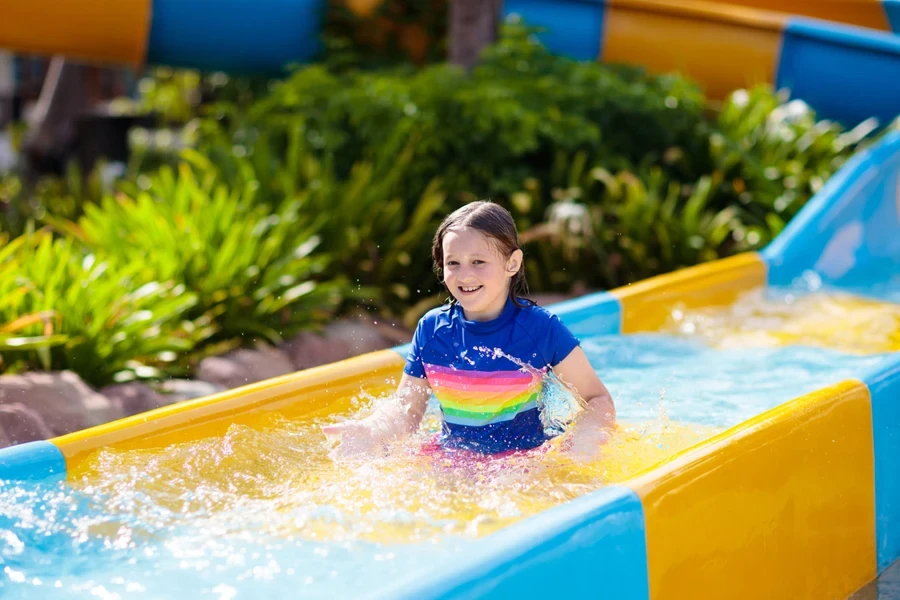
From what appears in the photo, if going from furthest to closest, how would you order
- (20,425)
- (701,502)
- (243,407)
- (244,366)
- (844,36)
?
(844,36) < (244,366) < (20,425) < (243,407) < (701,502)

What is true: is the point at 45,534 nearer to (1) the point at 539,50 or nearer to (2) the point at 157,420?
(2) the point at 157,420

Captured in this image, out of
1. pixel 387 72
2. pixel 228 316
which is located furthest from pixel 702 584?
pixel 387 72

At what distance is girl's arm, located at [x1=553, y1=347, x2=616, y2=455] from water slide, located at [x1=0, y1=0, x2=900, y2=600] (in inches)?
3.5

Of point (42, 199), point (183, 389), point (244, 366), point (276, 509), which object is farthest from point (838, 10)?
point (276, 509)

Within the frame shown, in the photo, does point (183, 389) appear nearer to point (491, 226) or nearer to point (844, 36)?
point (491, 226)

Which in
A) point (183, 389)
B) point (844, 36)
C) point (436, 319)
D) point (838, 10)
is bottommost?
point (183, 389)

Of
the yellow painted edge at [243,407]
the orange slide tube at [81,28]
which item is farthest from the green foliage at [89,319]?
the orange slide tube at [81,28]

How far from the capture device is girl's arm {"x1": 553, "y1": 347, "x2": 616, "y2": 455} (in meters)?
2.67

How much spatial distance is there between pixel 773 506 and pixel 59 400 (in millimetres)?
2320

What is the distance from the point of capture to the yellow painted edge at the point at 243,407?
2746mm

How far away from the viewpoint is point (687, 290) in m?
4.48

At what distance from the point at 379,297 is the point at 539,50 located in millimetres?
2246

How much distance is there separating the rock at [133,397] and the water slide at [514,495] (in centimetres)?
94

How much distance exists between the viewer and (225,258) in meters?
4.48
